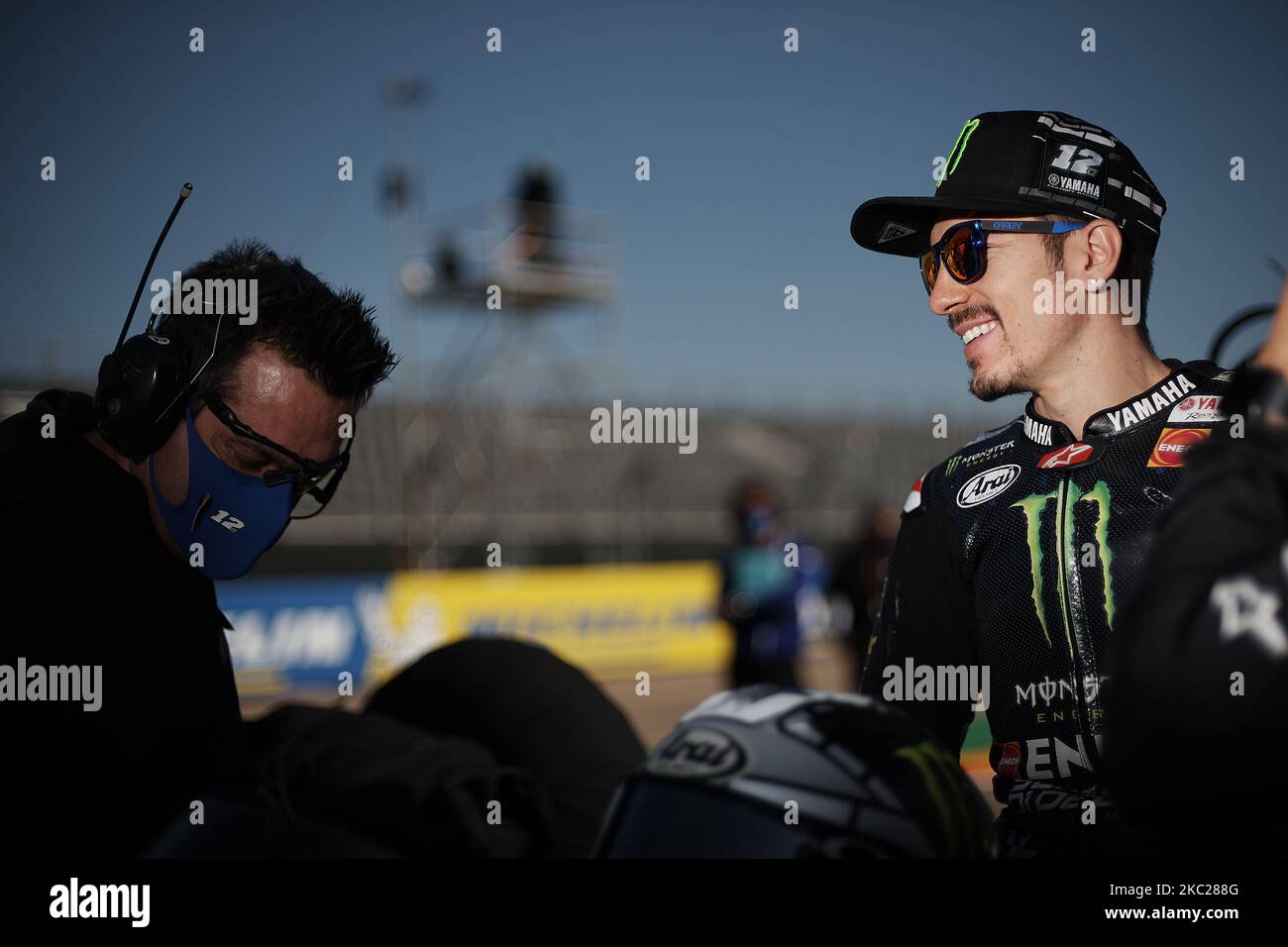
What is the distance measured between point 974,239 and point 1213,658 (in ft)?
3.54

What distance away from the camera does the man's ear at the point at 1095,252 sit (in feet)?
5.57

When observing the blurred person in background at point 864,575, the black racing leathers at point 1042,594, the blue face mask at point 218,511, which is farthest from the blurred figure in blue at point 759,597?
the blue face mask at point 218,511

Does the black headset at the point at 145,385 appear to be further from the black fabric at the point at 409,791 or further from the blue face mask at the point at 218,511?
the black fabric at the point at 409,791

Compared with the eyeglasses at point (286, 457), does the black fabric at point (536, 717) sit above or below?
below

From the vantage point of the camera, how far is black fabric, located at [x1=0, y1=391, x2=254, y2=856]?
1.24m

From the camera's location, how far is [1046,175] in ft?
5.46

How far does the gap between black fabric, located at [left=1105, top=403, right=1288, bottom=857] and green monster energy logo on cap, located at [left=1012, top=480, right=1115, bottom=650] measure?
82cm

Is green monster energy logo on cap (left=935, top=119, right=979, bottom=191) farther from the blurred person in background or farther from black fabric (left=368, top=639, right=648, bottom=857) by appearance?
the blurred person in background

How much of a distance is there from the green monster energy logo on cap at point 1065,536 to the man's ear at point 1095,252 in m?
0.34

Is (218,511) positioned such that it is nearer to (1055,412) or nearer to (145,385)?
(145,385)

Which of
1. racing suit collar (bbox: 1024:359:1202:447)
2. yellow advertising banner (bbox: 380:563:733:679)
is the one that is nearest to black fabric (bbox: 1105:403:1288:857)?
racing suit collar (bbox: 1024:359:1202:447)

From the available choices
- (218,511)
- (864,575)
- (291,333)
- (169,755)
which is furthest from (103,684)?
(864,575)
